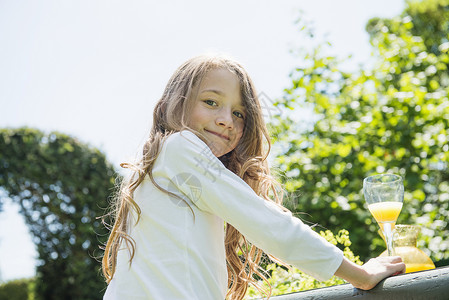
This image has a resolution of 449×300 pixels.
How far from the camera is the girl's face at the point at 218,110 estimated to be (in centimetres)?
179

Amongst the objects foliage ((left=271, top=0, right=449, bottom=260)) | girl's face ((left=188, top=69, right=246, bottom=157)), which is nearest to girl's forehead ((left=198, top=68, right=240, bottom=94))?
girl's face ((left=188, top=69, right=246, bottom=157))

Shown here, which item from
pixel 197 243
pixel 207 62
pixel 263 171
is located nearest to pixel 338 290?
pixel 197 243

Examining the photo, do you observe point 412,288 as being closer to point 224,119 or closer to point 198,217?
point 198,217

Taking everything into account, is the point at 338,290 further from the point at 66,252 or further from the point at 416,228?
the point at 66,252

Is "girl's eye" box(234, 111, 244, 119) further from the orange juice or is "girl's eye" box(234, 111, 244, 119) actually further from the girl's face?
the orange juice

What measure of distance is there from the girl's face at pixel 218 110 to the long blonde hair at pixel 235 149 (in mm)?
30

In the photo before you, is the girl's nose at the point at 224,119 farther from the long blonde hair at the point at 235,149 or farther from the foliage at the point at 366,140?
the foliage at the point at 366,140

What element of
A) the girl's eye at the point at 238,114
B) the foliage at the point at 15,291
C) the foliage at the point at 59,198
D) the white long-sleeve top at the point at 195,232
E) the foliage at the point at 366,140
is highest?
the girl's eye at the point at 238,114

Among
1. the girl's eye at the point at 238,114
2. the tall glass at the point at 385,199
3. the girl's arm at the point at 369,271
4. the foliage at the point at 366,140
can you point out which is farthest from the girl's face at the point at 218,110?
the foliage at the point at 366,140

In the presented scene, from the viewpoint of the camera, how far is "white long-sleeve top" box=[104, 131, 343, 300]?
1.32 m

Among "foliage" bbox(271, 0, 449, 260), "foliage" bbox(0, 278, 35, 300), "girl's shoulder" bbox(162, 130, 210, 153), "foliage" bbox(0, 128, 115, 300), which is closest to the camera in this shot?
"girl's shoulder" bbox(162, 130, 210, 153)

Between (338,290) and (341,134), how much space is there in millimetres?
2889

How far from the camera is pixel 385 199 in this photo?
65.4 inches

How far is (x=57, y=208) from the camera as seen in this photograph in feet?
20.9
